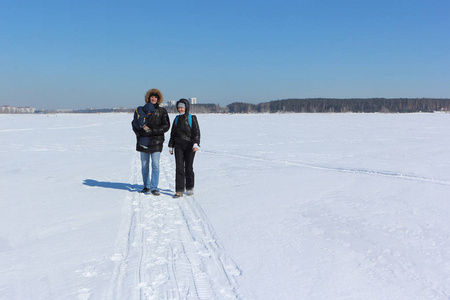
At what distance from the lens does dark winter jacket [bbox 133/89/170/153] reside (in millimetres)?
5234

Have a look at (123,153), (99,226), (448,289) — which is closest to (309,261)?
(448,289)

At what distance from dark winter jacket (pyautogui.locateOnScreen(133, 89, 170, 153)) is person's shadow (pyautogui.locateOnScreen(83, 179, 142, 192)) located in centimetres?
104

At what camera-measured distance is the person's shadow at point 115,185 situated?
19.8 feet

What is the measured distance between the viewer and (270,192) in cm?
568

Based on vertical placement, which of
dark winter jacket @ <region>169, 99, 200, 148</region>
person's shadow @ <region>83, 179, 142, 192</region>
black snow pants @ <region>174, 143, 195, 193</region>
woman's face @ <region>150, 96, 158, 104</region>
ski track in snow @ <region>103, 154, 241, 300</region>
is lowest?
person's shadow @ <region>83, 179, 142, 192</region>

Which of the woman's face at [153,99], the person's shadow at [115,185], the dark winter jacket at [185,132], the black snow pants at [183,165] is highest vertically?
the woman's face at [153,99]

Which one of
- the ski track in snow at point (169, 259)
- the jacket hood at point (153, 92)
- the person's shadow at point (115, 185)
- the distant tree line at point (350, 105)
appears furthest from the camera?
the distant tree line at point (350, 105)

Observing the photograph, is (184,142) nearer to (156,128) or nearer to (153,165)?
(156,128)

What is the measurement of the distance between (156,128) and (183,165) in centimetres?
76

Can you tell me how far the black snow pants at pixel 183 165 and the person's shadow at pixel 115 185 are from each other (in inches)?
39.6

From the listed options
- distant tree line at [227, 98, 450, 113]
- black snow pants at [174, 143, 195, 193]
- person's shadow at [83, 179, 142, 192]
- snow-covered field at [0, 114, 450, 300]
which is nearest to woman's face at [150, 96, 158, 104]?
black snow pants at [174, 143, 195, 193]

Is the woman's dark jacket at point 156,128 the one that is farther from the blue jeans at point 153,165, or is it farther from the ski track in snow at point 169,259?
the ski track in snow at point 169,259

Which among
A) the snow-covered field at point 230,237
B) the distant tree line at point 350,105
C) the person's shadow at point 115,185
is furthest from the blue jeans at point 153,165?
the distant tree line at point 350,105

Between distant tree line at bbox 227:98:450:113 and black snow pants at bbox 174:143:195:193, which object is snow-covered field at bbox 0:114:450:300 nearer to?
black snow pants at bbox 174:143:195:193
